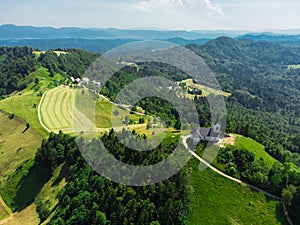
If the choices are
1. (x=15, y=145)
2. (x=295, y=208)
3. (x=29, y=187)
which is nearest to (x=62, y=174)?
(x=29, y=187)

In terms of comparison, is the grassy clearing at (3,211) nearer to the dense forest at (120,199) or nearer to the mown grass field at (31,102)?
the dense forest at (120,199)

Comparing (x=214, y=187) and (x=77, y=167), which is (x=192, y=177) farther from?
(x=77, y=167)

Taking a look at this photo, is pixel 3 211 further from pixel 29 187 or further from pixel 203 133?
pixel 203 133

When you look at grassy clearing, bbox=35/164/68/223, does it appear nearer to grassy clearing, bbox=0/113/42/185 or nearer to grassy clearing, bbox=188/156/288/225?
grassy clearing, bbox=0/113/42/185

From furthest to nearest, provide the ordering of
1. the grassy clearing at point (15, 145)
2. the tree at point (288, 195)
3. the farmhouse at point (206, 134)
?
1. the grassy clearing at point (15, 145)
2. the farmhouse at point (206, 134)
3. the tree at point (288, 195)

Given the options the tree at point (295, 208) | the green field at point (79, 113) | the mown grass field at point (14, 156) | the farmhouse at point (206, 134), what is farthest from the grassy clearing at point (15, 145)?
the tree at point (295, 208)

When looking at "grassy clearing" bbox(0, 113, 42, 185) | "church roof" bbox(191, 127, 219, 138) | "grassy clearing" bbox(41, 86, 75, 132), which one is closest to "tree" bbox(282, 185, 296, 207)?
"church roof" bbox(191, 127, 219, 138)

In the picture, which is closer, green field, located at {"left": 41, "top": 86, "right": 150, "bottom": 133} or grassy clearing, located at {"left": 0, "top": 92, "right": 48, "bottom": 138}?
green field, located at {"left": 41, "top": 86, "right": 150, "bottom": 133}
